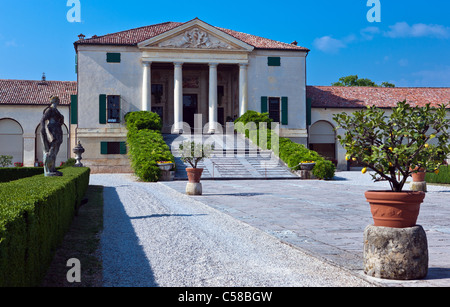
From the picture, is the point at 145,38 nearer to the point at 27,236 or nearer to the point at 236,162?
the point at 236,162

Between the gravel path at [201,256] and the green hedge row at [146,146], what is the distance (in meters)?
11.7

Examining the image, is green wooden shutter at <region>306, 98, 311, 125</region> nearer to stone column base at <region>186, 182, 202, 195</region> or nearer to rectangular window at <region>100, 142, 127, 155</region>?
rectangular window at <region>100, 142, 127, 155</region>

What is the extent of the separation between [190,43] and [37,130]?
46.1ft

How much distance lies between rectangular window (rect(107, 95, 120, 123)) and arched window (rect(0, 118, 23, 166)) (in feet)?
29.4

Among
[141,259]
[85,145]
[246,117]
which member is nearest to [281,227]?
[141,259]

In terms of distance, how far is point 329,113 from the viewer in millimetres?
36906

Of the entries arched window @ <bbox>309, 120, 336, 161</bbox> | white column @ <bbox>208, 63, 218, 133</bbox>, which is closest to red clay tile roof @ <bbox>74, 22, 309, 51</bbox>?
white column @ <bbox>208, 63, 218, 133</bbox>

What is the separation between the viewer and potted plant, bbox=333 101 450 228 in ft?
15.9

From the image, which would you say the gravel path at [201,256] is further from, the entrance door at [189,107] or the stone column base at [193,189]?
the entrance door at [189,107]

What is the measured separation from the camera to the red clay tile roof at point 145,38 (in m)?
32.0

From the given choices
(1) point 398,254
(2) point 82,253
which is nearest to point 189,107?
(2) point 82,253

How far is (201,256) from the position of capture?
595cm

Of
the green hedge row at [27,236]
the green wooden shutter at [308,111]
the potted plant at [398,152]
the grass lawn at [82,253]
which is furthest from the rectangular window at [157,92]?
the potted plant at [398,152]
